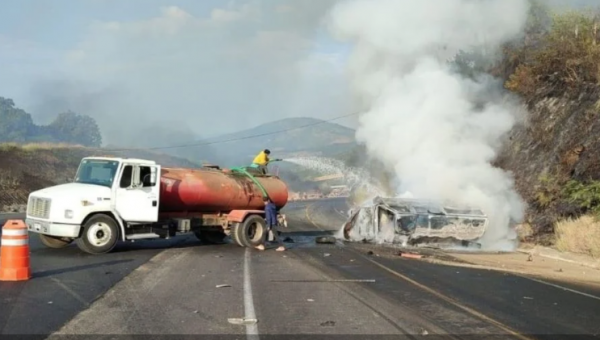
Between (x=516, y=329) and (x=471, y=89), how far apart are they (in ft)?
63.9

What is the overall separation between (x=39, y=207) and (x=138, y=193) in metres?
2.36

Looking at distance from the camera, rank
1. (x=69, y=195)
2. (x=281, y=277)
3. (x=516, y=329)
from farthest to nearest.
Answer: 1. (x=69, y=195)
2. (x=281, y=277)
3. (x=516, y=329)

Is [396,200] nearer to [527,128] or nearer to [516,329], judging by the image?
[527,128]

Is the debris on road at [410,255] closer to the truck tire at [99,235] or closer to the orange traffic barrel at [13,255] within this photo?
the truck tire at [99,235]

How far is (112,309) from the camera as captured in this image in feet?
27.9

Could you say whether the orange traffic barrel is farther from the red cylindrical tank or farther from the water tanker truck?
the red cylindrical tank

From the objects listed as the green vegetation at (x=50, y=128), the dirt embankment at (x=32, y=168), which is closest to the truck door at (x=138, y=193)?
the dirt embankment at (x=32, y=168)

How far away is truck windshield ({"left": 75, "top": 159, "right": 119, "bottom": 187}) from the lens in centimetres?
1645

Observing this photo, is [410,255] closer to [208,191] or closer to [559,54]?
[208,191]

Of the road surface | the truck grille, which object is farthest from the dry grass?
the truck grille

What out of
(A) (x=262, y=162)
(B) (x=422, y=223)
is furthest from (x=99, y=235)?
(B) (x=422, y=223)

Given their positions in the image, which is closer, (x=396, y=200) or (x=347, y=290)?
(x=347, y=290)

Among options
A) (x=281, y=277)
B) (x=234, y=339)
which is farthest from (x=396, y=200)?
(x=234, y=339)

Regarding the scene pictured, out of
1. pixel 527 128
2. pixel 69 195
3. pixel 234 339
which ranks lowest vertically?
pixel 234 339
